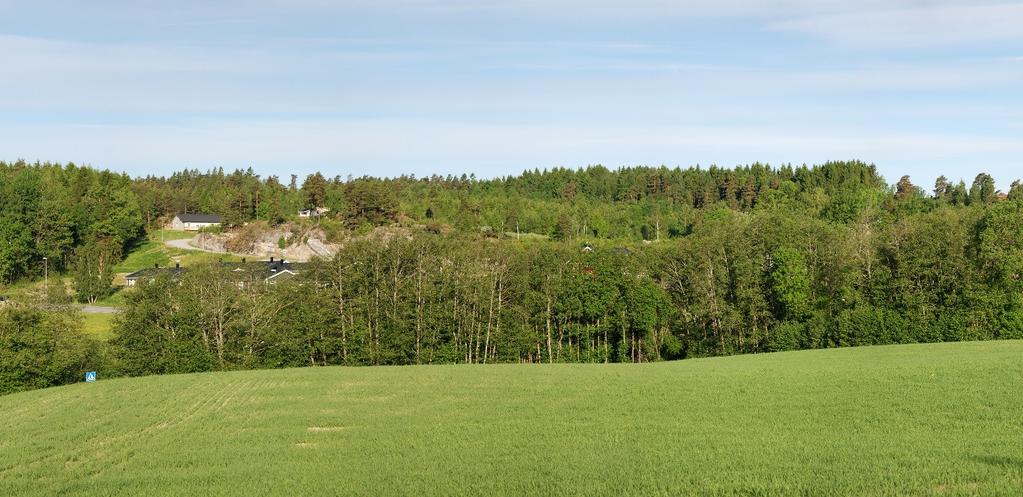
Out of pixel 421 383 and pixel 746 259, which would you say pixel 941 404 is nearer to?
pixel 421 383

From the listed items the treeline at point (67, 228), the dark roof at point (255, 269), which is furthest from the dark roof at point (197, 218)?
the dark roof at point (255, 269)

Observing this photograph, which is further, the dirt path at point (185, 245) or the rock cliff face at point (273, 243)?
the dirt path at point (185, 245)

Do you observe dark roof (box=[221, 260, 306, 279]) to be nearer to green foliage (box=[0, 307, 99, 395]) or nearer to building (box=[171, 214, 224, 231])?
green foliage (box=[0, 307, 99, 395])

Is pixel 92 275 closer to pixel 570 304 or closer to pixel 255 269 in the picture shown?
pixel 255 269

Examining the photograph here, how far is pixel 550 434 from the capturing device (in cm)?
2852

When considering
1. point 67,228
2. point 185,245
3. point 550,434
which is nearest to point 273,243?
point 185,245

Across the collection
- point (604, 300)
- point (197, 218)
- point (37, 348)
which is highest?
point (197, 218)

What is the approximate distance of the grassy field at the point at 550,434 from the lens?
69.0 feet

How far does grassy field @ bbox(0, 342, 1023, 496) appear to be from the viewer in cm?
2103

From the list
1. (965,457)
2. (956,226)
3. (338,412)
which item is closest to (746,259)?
(956,226)

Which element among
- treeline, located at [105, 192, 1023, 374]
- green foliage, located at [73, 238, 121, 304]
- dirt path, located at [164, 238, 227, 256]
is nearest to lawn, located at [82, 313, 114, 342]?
treeline, located at [105, 192, 1023, 374]

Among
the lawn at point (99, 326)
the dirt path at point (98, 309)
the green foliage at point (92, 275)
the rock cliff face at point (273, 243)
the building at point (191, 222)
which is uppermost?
the building at point (191, 222)

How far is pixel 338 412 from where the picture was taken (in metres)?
35.7

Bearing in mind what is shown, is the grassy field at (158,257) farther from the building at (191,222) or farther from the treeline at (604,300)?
the treeline at (604,300)
